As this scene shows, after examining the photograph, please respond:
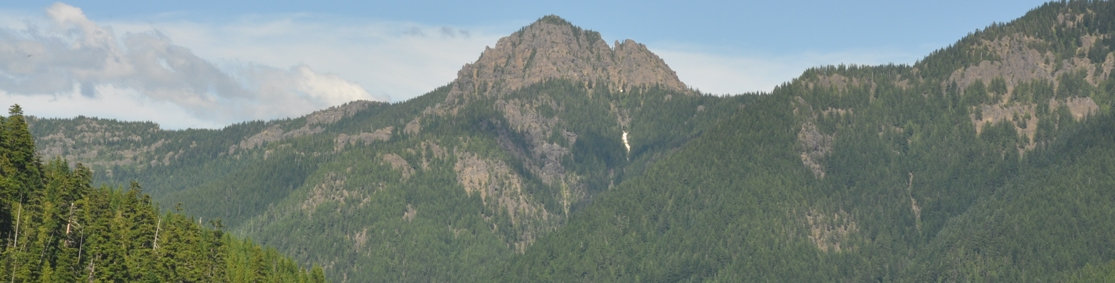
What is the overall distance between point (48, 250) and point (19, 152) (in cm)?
1682

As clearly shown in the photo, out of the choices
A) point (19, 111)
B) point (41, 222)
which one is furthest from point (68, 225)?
point (19, 111)

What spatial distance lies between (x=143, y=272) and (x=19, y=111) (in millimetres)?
24583

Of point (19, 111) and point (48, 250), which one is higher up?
point (19, 111)

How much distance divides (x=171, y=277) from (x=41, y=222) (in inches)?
898

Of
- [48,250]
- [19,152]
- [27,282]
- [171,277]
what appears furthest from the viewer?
[171,277]

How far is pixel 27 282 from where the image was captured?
158250 millimetres

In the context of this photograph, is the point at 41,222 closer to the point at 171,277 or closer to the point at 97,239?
the point at 97,239

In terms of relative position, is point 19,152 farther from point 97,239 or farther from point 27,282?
point 27,282

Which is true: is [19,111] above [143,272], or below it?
above

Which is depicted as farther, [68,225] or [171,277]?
[171,277]

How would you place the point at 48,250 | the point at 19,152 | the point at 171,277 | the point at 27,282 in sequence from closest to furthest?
the point at 27,282 < the point at 48,250 < the point at 19,152 < the point at 171,277

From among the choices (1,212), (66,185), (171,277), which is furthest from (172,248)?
(1,212)

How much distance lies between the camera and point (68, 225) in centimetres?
17775

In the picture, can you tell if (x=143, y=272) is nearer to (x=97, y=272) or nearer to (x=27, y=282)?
(x=97, y=272)
